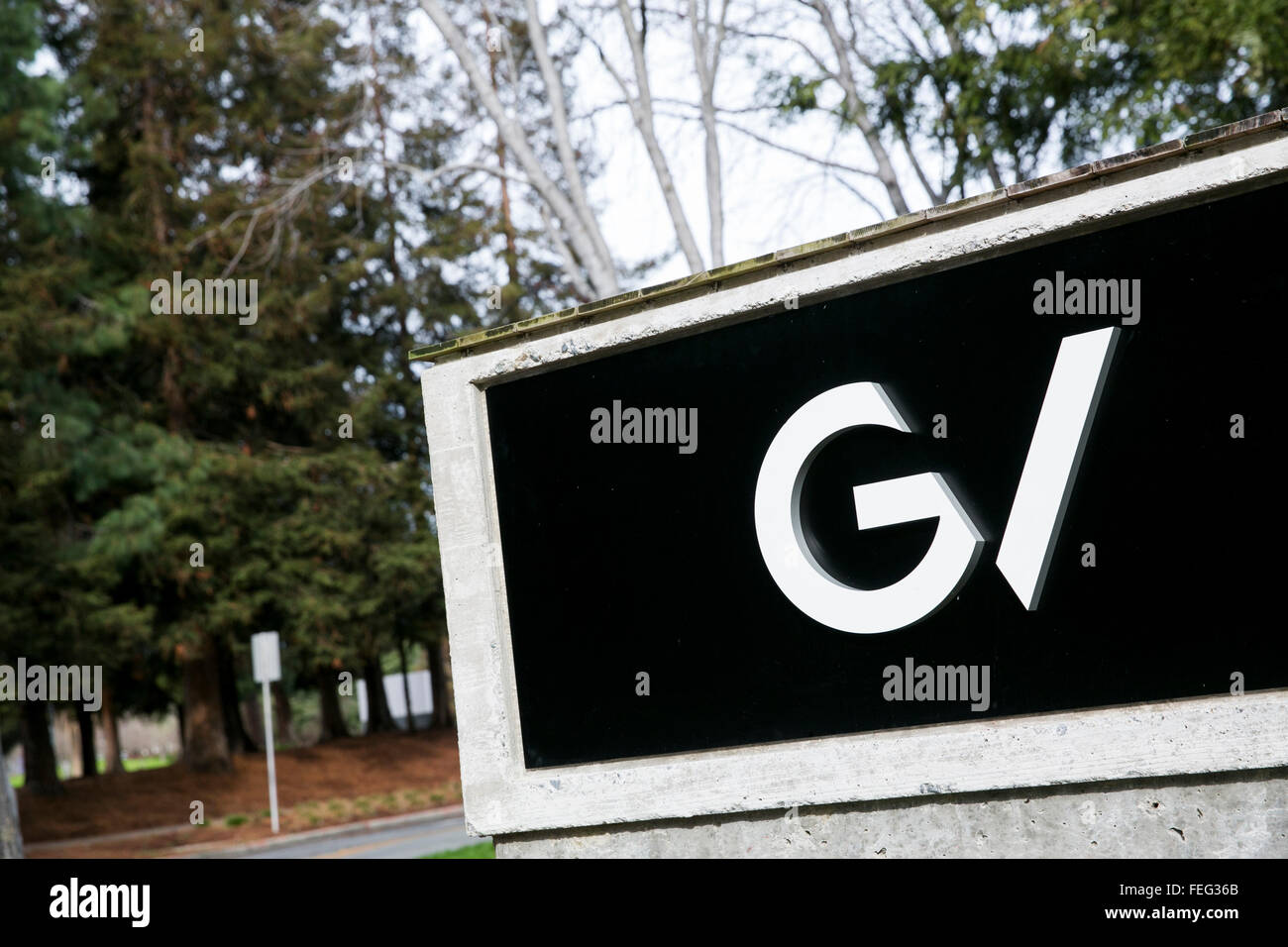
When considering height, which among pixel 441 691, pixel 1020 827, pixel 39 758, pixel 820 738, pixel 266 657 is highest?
pixel 266 657

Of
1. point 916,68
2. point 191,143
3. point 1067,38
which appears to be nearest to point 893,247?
point 1067,38

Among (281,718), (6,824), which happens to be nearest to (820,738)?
(6,824)


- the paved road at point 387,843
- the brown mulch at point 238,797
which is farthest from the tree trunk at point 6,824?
the brown mulch at point 238,797

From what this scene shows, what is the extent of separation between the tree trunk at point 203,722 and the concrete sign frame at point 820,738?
19834mm

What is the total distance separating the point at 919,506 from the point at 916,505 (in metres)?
0.01

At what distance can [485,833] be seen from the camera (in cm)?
480

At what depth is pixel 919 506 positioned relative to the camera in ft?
13.2

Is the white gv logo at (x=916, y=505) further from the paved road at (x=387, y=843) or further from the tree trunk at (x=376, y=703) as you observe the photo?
the tree trunk at (x=376, y=703)

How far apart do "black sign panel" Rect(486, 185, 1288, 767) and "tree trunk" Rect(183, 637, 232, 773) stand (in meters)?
20.3

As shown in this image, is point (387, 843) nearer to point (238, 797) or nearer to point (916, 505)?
point (238, 797)

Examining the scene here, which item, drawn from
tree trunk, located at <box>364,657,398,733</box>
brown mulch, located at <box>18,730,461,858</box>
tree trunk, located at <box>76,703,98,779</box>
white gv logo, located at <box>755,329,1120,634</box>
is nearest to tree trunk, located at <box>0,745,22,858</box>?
brown mulch, located at <box>18,730,461,858</box>
